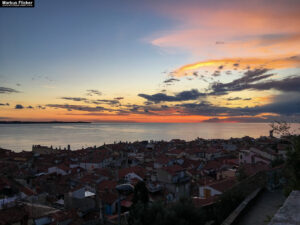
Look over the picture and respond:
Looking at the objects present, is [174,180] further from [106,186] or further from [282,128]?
[282,128]

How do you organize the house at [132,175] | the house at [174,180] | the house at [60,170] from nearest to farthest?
the house at [174,180], the house at [132,175], the house at [60,170]

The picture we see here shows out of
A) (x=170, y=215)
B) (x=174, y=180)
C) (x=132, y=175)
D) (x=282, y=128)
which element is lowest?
(x=132, y=175)

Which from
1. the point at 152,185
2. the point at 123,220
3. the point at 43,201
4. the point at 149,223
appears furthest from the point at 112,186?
the point at 149,223

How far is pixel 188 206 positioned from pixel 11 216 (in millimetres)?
12893

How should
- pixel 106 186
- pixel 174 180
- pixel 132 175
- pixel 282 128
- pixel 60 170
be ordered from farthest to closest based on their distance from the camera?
pixel 60 170 < pixel 132 175 < pixel 174 180 < pixel 106 186 < pixel 282 128

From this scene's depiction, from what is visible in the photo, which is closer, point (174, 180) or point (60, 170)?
point (174, 180)

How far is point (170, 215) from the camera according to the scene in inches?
343

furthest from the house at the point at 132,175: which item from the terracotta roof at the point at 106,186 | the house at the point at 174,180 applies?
the terracotta roof at the point at 106,186

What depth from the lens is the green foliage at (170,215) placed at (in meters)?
8.66

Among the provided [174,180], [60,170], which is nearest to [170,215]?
[174,180]

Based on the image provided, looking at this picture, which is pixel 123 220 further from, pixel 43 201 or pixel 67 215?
pixel 43 201

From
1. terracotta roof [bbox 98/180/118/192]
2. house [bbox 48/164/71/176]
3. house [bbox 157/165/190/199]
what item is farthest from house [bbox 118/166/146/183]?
house [bbox 48/164/71/176]

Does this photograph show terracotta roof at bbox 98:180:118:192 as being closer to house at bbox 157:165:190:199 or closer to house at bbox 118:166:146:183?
house at bbox 118:166:146:183

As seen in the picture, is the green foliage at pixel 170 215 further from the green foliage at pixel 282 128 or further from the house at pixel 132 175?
the house at pixel 132 175
